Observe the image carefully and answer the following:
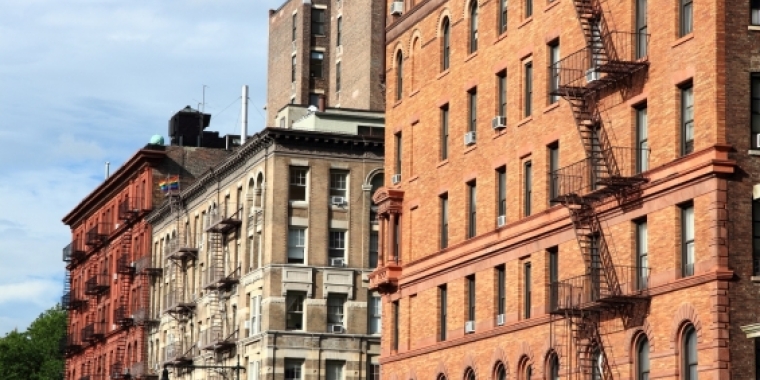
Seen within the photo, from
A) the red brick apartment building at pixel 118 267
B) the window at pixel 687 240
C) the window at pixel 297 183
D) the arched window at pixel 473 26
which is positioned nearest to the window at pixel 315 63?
the red brick apartment building at pixel 118 267

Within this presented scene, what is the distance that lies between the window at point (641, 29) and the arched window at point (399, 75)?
21932mm

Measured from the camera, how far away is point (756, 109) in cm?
5006

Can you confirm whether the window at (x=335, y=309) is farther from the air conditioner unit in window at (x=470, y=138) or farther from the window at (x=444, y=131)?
the air conditioner unit in window at (x=470, y=138)

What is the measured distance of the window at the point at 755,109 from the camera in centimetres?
4969

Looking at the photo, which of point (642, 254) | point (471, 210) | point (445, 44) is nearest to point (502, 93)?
point (471, 210)

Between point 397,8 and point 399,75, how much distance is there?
3009 mm

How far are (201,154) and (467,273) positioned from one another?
60.6 meters

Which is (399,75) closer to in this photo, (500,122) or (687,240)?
(500,122)

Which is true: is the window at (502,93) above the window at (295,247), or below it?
above

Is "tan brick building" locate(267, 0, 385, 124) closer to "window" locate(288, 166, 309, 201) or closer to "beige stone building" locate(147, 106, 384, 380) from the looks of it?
"beige stone building" locate(147, 106, 384, 380)

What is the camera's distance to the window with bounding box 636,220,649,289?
52500 millimetres

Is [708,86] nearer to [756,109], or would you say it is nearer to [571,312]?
[756,109]

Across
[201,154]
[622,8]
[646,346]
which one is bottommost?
[646,346]

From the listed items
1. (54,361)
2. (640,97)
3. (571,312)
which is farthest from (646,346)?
(54,361)
